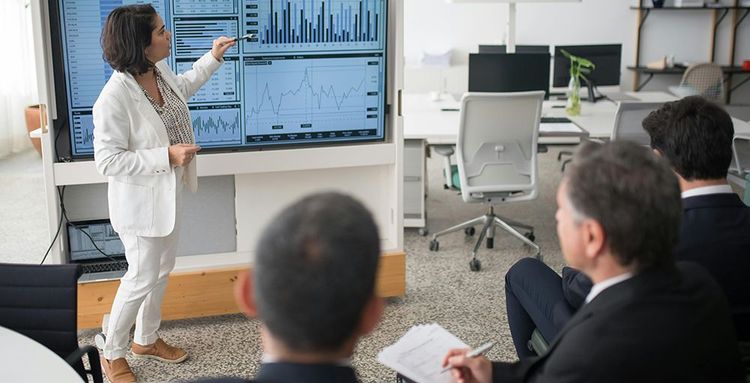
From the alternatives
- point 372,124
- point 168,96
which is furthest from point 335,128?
point 168,96

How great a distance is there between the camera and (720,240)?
2.36m

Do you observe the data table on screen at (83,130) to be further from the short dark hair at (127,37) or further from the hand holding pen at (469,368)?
the hand holding pen at (469,368)

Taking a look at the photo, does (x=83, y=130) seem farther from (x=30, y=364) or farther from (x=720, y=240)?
(x=720, y=240)

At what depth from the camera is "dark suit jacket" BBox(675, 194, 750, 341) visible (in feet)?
7.75

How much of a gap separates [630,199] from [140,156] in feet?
6.88

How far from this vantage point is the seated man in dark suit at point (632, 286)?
66.8 inches

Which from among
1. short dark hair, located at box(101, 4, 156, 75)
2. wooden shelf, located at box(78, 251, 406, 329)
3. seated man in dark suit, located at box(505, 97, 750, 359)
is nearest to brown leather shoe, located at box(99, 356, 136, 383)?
wooden shelf, located at box(78, 251, 406, 329)

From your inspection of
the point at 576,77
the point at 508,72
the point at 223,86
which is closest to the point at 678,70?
the point at 576,77

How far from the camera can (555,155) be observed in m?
8.07

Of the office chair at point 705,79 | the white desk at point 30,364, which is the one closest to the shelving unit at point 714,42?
the office chair at point 705,79

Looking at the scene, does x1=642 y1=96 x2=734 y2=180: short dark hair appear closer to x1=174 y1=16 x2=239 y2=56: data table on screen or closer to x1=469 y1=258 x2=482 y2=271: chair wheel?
x1=174 y1=16 x2=239 y2=56: data table on screen

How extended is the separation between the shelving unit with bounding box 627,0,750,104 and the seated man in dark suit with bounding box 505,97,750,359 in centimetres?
709

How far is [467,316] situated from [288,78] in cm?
149

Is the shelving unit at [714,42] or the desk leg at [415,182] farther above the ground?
the shelving unit at [714,42]
